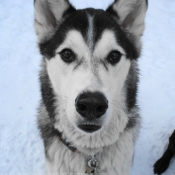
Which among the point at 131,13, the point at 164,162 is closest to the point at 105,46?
the point at 131,13

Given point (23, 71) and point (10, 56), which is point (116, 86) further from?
point (10, 56)

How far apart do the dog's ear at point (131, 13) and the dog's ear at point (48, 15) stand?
1.62 feet

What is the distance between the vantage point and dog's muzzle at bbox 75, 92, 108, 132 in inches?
65.7

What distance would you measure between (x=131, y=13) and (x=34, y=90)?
2.70m

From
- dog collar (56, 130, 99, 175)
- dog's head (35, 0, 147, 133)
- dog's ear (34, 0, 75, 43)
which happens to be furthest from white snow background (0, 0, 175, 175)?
dog's ear (34, 0, 75, 43)

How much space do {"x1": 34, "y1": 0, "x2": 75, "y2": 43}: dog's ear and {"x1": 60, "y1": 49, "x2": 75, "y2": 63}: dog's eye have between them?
1.36ft

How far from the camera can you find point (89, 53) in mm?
2080

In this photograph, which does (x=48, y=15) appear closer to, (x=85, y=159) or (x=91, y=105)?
(x=91, y=105)

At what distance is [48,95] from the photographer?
2.41m

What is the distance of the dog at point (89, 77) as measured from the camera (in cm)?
201

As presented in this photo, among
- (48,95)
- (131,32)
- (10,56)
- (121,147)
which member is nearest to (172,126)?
(121,147)

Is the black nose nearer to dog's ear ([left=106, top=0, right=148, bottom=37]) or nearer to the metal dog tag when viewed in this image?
the metal dog tag

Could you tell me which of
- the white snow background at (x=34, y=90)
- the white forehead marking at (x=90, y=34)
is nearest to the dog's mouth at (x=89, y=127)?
the white forehead marking at (x=90, y=34)

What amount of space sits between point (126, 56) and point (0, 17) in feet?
15.5
